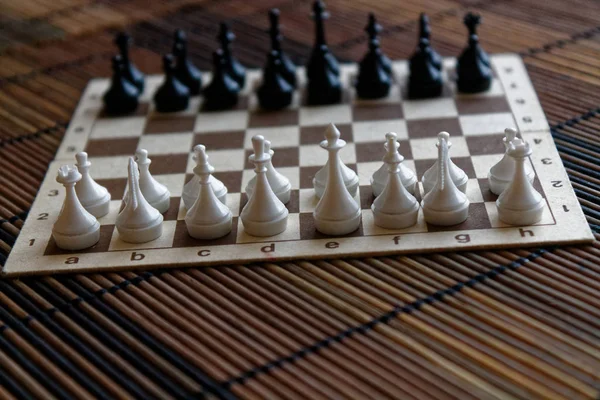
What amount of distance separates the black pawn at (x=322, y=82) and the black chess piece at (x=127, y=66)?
50cm

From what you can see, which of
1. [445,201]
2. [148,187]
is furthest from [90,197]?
[445,201]

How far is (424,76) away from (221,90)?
540mm

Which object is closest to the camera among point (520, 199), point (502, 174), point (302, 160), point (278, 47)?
point (520, 199)

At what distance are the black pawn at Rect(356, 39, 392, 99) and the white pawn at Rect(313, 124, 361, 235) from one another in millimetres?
626

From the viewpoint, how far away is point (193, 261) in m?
1.57

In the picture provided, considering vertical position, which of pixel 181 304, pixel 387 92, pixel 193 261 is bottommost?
pixel 181 304

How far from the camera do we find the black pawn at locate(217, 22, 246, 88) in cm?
229

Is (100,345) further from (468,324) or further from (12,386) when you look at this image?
(468,324)

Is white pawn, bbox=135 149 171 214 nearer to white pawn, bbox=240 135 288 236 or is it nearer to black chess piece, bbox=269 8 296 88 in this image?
white pawn, bbox=240 135 288 236

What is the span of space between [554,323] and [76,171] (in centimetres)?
93

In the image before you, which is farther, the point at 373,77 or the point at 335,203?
the point at 373,77

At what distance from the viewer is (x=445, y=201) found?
1587mm

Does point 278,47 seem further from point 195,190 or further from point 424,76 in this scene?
point 195,190

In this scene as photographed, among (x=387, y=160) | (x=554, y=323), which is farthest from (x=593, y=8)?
(x=554, y=323)
